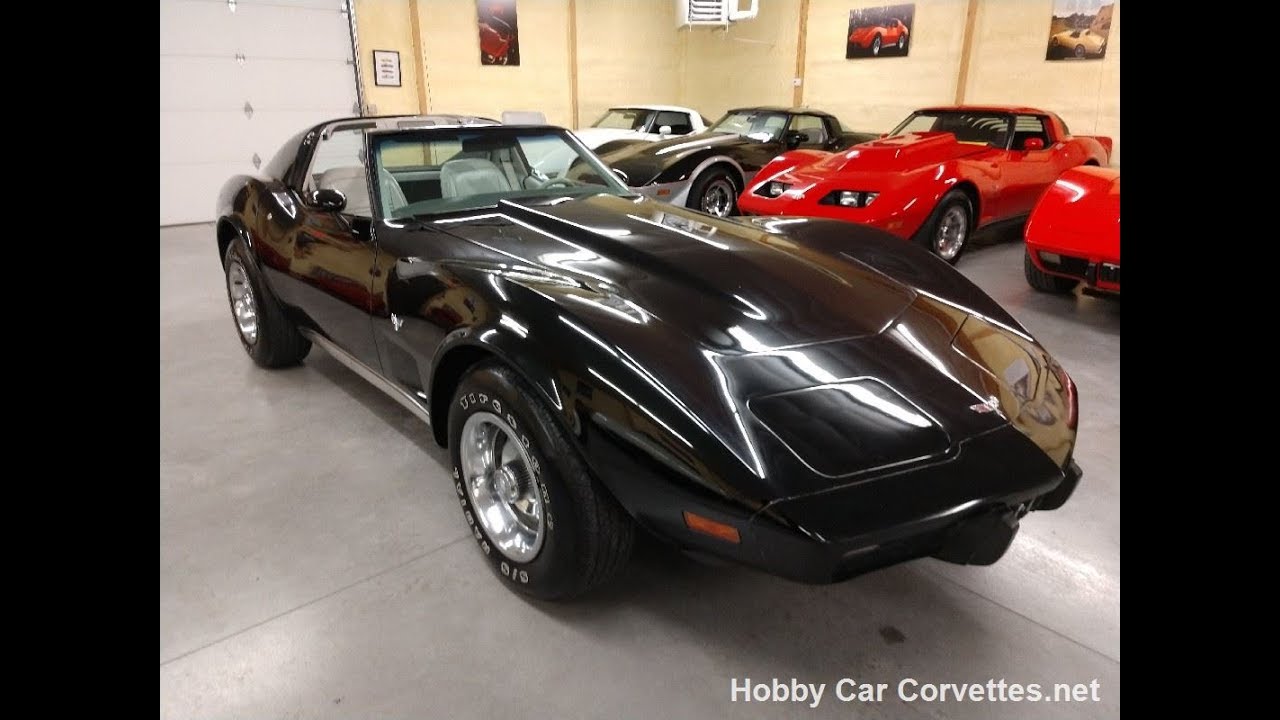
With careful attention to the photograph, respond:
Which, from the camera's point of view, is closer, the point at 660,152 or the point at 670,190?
the point at 670,190

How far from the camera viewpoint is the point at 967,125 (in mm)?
6121

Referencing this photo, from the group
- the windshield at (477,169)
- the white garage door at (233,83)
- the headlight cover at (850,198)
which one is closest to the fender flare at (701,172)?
the headlight cover at (850,198)

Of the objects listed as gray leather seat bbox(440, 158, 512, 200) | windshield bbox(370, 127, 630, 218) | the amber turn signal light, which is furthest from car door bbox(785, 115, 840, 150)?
the amber turn signal light

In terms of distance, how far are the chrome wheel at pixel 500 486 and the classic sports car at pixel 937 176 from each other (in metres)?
3.60

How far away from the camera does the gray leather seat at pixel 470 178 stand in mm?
2750

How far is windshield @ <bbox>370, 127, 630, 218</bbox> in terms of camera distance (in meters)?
2.59

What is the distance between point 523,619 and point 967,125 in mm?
5777

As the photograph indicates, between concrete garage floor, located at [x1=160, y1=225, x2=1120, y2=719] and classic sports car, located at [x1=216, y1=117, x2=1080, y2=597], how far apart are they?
0.20 meters

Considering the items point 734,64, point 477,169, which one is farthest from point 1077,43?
point 477,169

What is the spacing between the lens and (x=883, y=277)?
2.24m

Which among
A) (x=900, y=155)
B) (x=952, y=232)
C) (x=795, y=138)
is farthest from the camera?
(x=795, y=138)

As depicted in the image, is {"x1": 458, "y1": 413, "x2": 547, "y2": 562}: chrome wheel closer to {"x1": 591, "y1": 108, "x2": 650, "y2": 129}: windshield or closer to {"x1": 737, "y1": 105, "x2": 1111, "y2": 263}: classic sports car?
{"x1": 737, "y1": 105, "x2": 1111, "y2": 263}: classic sports car

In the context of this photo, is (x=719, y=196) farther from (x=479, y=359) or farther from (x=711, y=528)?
(x=711, y=528)
